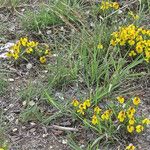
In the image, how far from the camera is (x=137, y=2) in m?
Result: 4.09

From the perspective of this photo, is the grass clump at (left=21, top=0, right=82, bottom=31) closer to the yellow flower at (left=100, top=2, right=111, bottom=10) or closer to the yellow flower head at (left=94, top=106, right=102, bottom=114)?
the yellow flower at (left=100, top=2, right=111, bottom=10)

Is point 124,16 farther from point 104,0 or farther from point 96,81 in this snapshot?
point 96,81

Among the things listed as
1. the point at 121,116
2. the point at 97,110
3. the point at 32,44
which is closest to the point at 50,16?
the point at 32,44

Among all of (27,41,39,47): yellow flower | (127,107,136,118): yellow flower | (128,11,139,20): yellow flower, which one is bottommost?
(127,107,136,118): yellow flower

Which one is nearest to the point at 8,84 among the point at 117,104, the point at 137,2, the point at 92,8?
the point at 117,104

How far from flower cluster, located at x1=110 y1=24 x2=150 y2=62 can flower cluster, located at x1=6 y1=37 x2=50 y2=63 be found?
566 mm

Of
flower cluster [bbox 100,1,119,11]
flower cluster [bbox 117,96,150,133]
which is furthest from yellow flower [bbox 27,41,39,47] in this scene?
flower cluster [bbox 117,96,150,133]

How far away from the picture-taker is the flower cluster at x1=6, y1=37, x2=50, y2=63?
11.6ft

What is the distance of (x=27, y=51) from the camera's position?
140 inches

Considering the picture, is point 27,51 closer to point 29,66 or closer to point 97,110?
point 29,66

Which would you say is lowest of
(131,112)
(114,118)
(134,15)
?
(114,118)

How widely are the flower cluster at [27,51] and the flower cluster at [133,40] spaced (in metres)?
0.57

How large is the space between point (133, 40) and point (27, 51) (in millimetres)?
838

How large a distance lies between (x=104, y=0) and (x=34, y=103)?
1.37 m
